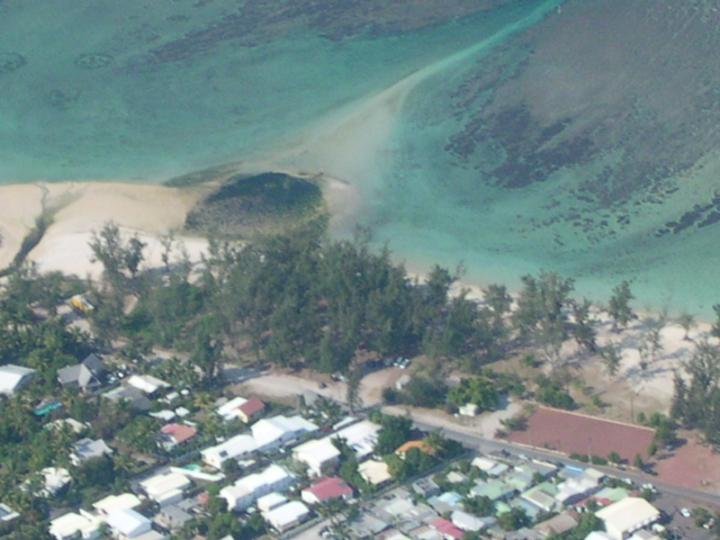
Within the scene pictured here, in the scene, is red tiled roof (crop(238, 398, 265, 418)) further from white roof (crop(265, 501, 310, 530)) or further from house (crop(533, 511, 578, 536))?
house (crop(533, 511, 578, 536))

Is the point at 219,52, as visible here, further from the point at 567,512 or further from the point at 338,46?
the point at 567,512

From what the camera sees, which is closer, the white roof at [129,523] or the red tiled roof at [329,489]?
the white roof at [129,523]

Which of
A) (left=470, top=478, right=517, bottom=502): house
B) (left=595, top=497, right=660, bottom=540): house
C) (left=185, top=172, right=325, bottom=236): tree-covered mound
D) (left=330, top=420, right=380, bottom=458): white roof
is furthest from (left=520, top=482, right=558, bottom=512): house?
(left=185, top=172, right=325, bottom=236): tree-covered mound

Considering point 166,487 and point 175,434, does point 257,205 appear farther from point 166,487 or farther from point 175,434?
point 166,487

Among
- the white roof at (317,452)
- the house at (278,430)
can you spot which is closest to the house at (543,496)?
the white roof at (317,452)

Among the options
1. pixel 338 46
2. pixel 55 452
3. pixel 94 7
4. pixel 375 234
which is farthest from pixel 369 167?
pixel 94 7

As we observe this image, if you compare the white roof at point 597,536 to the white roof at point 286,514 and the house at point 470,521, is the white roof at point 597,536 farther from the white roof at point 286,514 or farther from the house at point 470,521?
the white roof at point 286,514
